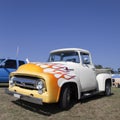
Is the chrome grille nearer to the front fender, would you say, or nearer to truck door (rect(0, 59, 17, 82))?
the front fender

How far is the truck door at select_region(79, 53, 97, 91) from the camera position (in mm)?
8883

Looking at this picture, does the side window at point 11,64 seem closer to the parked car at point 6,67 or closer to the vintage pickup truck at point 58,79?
the parked car at point 6,67

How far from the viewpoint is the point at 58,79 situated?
7.12m

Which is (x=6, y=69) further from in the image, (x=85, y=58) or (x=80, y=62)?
(x=80, y=62)

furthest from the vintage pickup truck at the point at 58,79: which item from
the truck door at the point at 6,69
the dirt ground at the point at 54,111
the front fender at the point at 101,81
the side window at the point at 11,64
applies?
the side window at the point at 11,64

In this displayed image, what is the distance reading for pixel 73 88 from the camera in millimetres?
8234

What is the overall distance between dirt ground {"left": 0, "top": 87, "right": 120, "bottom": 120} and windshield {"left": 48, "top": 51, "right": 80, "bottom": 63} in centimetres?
181

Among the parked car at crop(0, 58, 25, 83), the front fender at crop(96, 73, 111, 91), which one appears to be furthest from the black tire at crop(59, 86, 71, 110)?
the parked car at crop(0, 58, 25, 83)

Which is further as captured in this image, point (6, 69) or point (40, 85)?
point (6, 69)

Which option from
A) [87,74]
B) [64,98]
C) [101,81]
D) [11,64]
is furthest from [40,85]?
[11,64]

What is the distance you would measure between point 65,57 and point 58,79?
2597mm

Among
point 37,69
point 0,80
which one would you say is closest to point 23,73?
point 37,69

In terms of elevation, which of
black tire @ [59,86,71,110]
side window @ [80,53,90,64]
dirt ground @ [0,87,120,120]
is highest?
side window @ [80,53,90,64]

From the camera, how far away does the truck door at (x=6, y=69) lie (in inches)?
552
